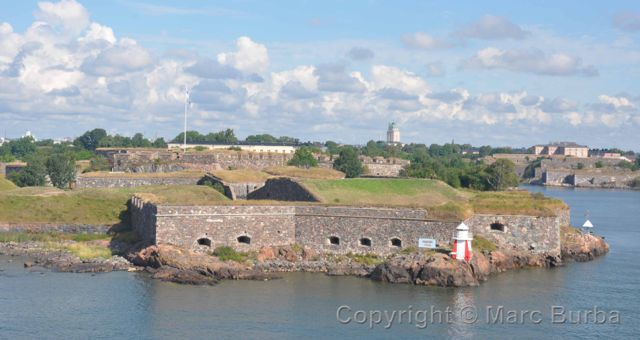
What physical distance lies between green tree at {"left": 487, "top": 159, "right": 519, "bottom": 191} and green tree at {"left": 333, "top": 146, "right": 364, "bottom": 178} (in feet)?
36.1

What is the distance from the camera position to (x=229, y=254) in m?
34.1

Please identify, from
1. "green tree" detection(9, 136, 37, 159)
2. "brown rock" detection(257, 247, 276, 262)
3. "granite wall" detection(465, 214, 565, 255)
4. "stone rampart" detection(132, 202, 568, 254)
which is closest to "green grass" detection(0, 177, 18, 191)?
"stone rampart" detection(132, 202, 568, 254)

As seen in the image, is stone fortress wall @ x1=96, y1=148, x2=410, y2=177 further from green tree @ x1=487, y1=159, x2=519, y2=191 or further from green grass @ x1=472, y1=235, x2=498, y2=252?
green grass @ x1=472, y1=235, x2=498, y2=252

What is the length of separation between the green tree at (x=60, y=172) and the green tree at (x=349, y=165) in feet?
69.3

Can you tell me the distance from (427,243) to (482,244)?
300 centimetres

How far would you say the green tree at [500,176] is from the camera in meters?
58.4

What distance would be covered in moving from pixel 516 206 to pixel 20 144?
95.6 m

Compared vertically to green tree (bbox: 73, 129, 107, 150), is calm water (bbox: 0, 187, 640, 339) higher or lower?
lower

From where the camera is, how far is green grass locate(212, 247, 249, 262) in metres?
33.8

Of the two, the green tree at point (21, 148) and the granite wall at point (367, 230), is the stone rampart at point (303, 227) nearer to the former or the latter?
the granite wall at point (367, 230)

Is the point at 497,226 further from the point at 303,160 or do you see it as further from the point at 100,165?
the point at 100,165

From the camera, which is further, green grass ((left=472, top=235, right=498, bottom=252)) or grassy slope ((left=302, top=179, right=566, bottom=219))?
grassy slope ((left=302, top=179, right=566, bottom=219))

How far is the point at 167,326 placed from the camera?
25562mm

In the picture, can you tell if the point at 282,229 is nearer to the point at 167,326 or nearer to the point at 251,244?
the point at 251,244
